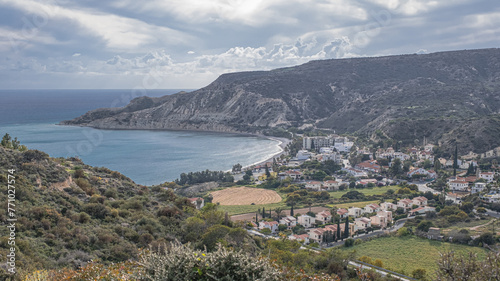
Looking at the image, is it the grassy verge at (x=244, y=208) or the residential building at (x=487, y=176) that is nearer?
the grassy verge at (x=244, y=208)

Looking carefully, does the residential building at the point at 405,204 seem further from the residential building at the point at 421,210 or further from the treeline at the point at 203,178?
the treeline at the point at 203,178

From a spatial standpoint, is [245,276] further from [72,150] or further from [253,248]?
[72,150]

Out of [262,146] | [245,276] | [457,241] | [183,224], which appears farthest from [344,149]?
[245,276]

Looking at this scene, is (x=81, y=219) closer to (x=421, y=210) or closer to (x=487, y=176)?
(x=421, y=210)

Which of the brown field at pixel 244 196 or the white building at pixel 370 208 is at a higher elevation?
the white building at pixel 370 208

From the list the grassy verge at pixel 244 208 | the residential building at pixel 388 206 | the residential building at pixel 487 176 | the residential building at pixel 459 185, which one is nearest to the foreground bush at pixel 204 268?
the grassy verge at pixel 244 208

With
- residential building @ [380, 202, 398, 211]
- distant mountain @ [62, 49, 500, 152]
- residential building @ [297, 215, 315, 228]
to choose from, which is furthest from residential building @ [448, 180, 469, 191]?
distant mountain @ [62, 49, 500, 152]
